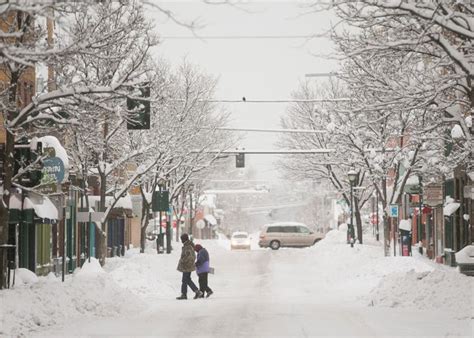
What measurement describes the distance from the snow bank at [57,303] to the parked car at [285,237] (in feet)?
169

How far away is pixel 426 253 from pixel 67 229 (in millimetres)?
24833

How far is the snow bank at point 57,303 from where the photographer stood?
16.9 m

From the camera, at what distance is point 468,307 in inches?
766

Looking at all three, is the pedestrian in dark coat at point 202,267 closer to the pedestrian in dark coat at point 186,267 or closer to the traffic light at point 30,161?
the pedestrian in dark coat at point 186,267

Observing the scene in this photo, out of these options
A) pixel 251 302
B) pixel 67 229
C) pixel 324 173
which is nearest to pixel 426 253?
pixel 324 173

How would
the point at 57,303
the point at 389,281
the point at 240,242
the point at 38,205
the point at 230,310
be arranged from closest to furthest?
the point at 57,303 → the point at 230,310 → the point at 389,281 → the point at 38,205 → the point at 240,242

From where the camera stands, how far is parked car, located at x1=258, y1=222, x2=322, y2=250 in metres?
75.1

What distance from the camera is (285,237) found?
75.1 metres

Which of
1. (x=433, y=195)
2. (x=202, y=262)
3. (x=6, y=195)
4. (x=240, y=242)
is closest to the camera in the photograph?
(x=6, y=195)

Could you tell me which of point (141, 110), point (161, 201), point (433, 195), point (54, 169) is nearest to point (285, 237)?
point (161, 201)

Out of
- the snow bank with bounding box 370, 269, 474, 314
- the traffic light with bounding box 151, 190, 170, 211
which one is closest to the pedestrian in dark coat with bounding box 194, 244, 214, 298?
the snow bank with bounding box 370, 269, 474, 314

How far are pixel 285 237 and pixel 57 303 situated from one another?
56508mm

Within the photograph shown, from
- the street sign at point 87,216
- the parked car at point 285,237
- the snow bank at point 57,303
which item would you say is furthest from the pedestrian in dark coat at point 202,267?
the parked car at point 285,237

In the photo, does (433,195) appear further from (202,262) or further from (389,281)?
(389,281)
